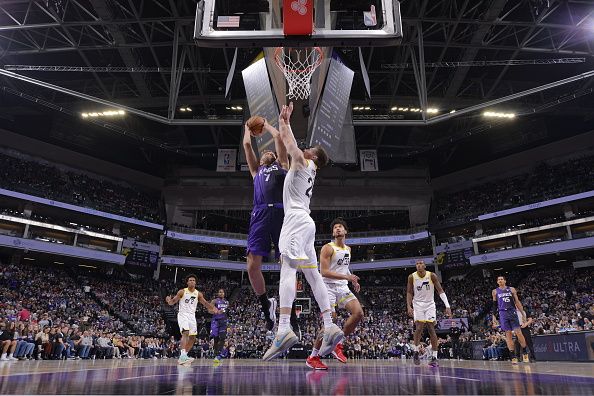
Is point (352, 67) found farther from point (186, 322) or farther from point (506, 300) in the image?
point (186, 322)

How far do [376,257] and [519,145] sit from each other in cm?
1599

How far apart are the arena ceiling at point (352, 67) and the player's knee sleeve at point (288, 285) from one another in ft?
46.3

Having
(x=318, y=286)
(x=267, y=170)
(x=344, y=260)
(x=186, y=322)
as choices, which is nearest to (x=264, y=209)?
(x=267, y=170)

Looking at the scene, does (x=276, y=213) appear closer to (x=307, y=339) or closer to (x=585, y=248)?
(x=307, y=339)

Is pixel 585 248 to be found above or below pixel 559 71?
below

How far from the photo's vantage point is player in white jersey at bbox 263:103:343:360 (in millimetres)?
4645

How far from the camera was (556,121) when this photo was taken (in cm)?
3338

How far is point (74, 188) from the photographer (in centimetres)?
3497

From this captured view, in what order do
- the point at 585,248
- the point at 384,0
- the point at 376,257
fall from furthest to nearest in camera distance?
the point at 376,257 → the point at 585,248 → the point at 384,0

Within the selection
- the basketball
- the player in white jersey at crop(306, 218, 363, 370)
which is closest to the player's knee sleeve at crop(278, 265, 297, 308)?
the basketball

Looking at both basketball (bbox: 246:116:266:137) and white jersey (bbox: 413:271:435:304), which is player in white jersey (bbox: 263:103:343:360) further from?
white jersey (bbox: 413:271:435:304)

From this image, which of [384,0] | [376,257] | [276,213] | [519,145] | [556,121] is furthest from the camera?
[376,257]

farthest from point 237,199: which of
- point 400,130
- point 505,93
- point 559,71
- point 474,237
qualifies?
point 559,71

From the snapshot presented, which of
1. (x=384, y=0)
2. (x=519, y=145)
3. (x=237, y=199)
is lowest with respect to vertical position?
(x=384, y=0)
